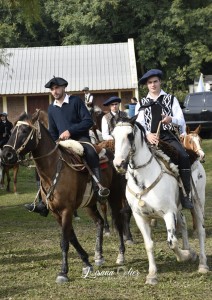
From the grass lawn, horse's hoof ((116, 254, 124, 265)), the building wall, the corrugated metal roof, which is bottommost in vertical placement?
the grass lawn

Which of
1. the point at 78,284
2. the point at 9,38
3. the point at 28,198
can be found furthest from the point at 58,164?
the point at 9,38

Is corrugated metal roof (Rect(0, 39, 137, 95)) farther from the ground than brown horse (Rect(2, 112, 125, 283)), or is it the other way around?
corrugated metal roof (Rect(0, 39, 137, 95))

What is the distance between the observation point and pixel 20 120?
27.9 ft

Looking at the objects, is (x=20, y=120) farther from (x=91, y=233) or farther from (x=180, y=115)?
(x=91, y=233)

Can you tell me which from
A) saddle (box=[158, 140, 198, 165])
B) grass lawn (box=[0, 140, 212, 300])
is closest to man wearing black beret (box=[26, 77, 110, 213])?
grass lawn (box=[0, 140, 212, 300])

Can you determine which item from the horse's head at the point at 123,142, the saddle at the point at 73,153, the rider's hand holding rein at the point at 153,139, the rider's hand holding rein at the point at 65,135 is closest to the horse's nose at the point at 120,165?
the horse's head at the point at 123,142

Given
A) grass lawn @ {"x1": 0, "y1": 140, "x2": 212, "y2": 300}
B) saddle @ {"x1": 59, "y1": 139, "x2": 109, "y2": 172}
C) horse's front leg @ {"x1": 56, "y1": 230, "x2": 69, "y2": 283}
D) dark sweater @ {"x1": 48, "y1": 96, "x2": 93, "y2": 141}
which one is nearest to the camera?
grass lawn @ {"x1": 0, "y1": 140, "x2": 212, "y2": 300}

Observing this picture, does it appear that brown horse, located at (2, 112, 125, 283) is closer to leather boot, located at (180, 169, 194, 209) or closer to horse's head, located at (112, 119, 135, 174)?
horse's head, located at (112, 119, 135, 174)

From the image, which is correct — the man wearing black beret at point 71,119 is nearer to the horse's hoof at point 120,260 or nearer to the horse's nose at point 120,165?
the horse's hoof at point 120,260

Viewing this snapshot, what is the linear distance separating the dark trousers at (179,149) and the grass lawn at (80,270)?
4.68ft

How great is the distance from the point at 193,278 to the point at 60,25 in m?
44.4

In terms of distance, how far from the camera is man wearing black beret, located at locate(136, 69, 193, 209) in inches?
333

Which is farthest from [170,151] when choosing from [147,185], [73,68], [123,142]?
[73,68]

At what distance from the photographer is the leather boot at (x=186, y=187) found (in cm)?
833
